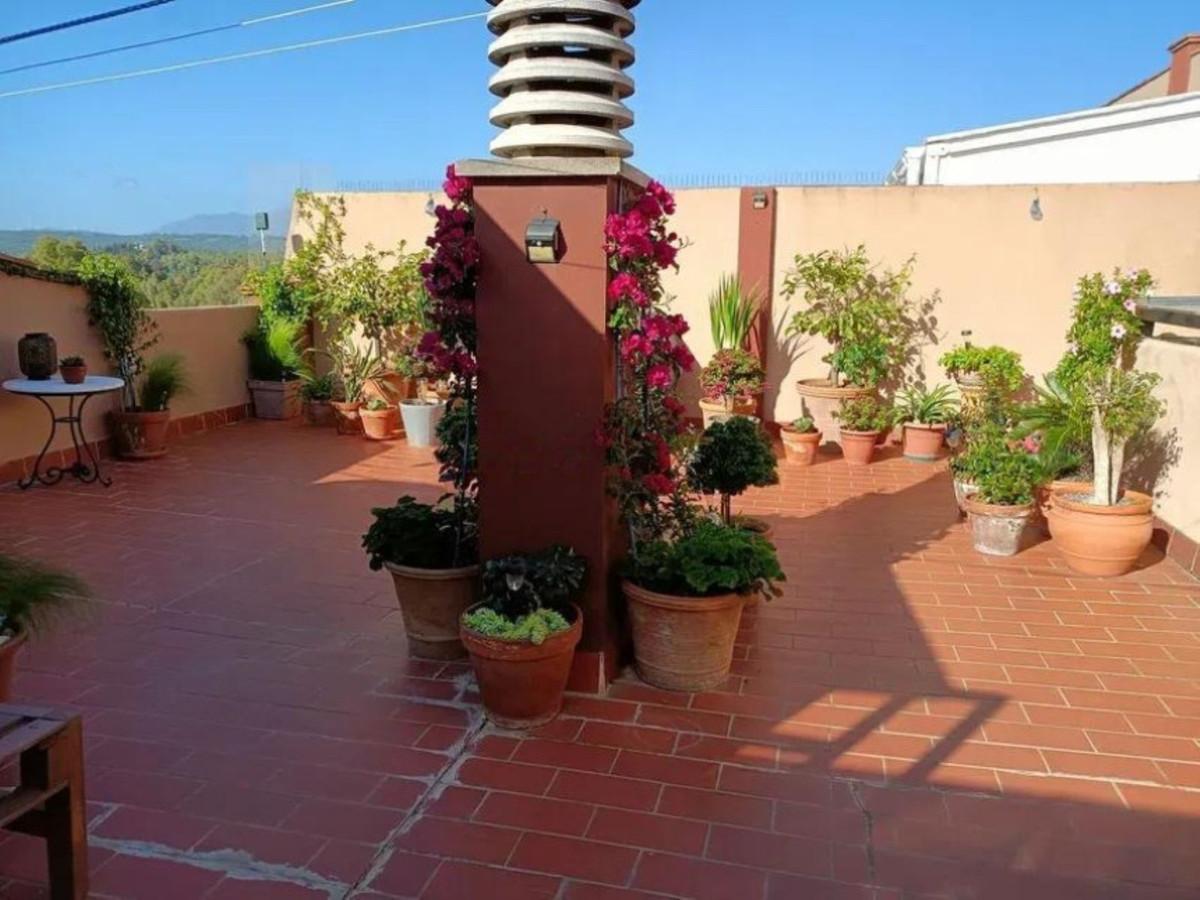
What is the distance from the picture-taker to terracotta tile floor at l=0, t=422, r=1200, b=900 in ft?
7.36

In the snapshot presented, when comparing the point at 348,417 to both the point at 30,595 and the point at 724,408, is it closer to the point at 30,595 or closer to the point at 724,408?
the point at 724,408

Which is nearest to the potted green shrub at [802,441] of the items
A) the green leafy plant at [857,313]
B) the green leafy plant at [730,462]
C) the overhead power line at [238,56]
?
the green leafy plant at [857,313]

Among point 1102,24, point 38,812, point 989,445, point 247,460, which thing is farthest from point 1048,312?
point 38,812

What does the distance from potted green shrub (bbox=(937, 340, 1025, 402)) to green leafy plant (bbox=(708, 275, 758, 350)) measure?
5.99ft

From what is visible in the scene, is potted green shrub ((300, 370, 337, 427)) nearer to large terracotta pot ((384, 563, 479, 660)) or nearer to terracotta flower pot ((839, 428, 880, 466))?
terracotta flower pot ((839, 428, 880, 466))

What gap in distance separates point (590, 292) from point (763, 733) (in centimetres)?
166

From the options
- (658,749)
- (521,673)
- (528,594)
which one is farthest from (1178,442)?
(521,673)

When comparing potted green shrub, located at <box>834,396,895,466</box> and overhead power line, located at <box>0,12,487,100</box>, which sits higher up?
overhead power line, located at <box>0,12,487,100</box>

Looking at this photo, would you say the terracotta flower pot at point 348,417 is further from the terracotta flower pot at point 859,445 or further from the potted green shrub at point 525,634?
the potted green shrub at point 525,634

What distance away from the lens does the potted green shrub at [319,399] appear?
29.0 ft

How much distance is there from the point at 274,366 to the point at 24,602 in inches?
267

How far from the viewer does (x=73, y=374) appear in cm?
616

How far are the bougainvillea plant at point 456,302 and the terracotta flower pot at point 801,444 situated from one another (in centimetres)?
464

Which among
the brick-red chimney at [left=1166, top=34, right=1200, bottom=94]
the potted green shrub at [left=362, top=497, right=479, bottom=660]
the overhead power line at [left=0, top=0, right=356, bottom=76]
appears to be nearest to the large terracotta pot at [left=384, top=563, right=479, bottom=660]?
the potted green shrub at [left=362, top=497, right=479, bottom=660]
